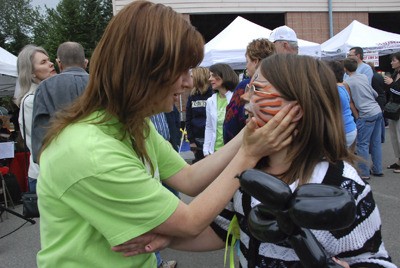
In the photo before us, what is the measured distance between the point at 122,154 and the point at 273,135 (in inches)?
17.4

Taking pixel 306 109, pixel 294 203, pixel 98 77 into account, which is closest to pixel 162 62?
pixel 98 77

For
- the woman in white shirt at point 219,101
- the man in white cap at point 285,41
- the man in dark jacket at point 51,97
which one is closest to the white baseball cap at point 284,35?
the man in white cap at point 285,41

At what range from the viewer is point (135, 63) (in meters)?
1.18

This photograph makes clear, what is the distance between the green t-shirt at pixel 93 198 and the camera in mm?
1092

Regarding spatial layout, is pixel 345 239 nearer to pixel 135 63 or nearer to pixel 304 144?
pixel 304 144

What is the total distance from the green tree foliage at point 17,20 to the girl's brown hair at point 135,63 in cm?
4391

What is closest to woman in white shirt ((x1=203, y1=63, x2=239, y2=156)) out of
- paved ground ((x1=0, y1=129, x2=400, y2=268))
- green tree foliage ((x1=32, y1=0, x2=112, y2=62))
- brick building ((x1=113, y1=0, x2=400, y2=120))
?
paved ground ((x1=0, y1=129, x2=400, y2=268))

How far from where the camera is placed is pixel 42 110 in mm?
2918

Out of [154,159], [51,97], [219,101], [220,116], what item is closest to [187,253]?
[220,116]

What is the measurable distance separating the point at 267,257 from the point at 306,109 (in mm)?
478

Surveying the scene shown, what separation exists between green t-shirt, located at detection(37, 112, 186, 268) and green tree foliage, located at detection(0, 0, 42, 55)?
44006 millimetres

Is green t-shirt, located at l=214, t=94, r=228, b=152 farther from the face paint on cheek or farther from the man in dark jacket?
the face paint on cheek

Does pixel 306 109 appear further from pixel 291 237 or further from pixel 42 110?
pixel 42 110

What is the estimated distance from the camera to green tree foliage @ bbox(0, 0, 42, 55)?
138 feet
